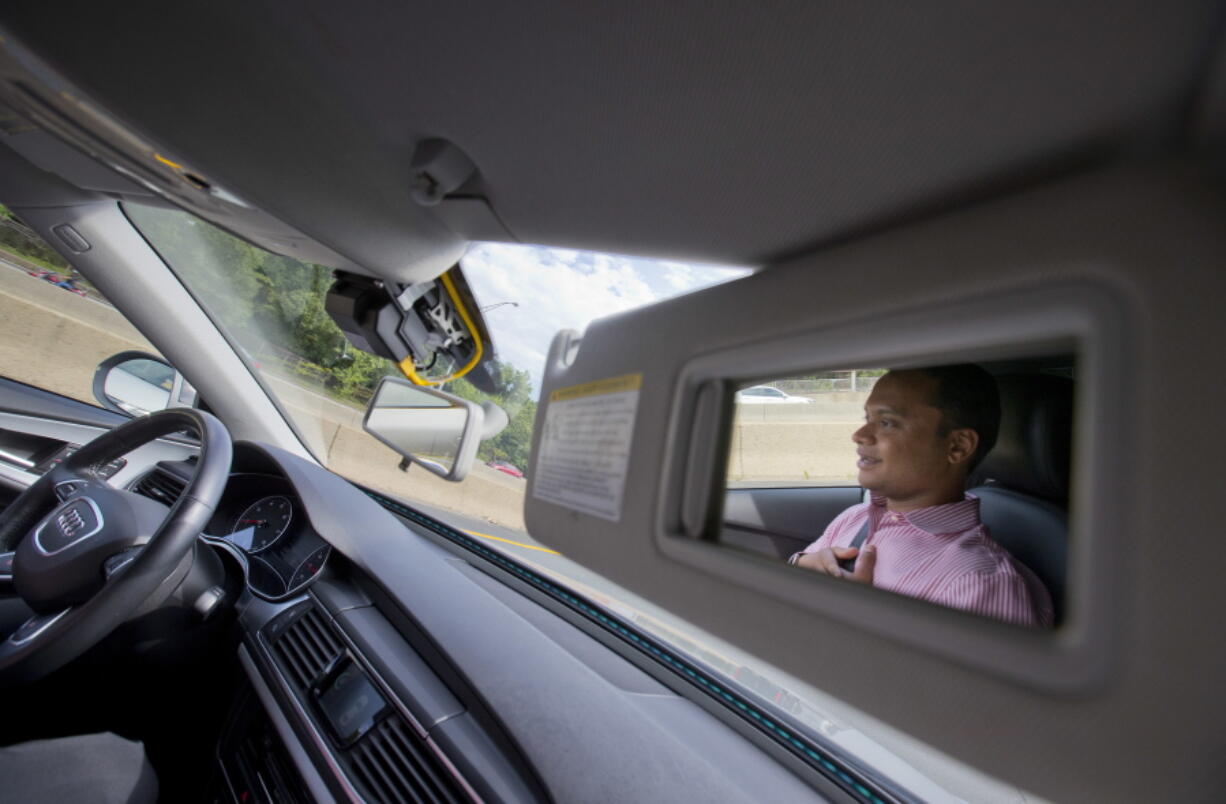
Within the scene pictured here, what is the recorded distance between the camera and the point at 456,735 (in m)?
1.45

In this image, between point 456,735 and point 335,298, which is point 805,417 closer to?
point 456,735

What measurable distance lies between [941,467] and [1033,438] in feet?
1.93

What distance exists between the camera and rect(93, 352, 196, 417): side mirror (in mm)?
3504

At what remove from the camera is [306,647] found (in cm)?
193

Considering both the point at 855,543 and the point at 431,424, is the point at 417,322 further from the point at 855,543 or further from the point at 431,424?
the point at 855,543

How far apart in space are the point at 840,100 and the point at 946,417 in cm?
103

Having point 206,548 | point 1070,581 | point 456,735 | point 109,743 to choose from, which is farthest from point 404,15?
point 109,743

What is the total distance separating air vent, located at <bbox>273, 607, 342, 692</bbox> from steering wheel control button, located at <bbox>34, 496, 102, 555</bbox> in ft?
2.50

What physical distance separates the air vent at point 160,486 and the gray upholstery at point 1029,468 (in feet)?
11.4

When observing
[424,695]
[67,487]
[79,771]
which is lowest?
[79,771]

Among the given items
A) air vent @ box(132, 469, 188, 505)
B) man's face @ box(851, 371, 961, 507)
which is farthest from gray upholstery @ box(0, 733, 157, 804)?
man's face @ box(851, 371, 961, 507)

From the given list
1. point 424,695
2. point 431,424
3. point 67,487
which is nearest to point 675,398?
point 424,695

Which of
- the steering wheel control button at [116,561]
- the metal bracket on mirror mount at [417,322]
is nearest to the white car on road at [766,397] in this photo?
the metal bracket on mirror mount at [417,322]

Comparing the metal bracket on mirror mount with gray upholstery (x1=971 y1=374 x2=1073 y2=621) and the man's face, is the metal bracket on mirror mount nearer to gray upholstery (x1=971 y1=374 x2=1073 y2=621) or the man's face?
the man's face
